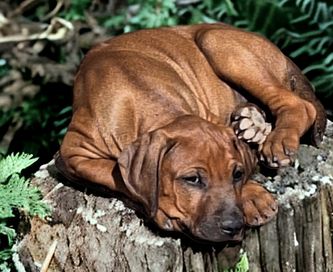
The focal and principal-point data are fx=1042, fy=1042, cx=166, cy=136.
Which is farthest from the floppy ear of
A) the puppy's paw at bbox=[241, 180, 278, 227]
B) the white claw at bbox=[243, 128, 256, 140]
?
the white claw at bbox=[243, 128, 256, 140]

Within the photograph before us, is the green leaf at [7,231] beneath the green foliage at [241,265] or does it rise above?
beneath

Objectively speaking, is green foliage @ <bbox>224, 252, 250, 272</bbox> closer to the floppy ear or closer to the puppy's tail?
the floppy ear

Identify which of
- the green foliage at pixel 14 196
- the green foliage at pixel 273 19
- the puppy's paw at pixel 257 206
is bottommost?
the green foliage at pixel 273 19

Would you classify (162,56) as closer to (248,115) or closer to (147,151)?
(248,115)

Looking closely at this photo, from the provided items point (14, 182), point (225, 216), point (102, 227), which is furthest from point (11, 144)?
point (225, 216)

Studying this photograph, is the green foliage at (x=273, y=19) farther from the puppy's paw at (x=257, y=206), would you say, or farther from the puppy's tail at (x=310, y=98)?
the puppy's paw at (x=257, y=206)

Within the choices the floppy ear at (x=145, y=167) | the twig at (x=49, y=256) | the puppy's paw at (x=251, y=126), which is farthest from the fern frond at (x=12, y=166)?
the puppy's paw at (x=251, y=126)

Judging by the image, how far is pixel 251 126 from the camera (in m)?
4.73

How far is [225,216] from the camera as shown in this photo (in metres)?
4.15

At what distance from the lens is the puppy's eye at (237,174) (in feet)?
14.1

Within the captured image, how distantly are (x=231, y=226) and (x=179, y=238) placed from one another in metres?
0.33

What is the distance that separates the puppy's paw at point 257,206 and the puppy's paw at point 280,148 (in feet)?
0.48

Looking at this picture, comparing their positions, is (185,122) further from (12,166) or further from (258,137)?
(12,166)

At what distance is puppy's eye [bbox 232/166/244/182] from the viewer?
4.31 m
